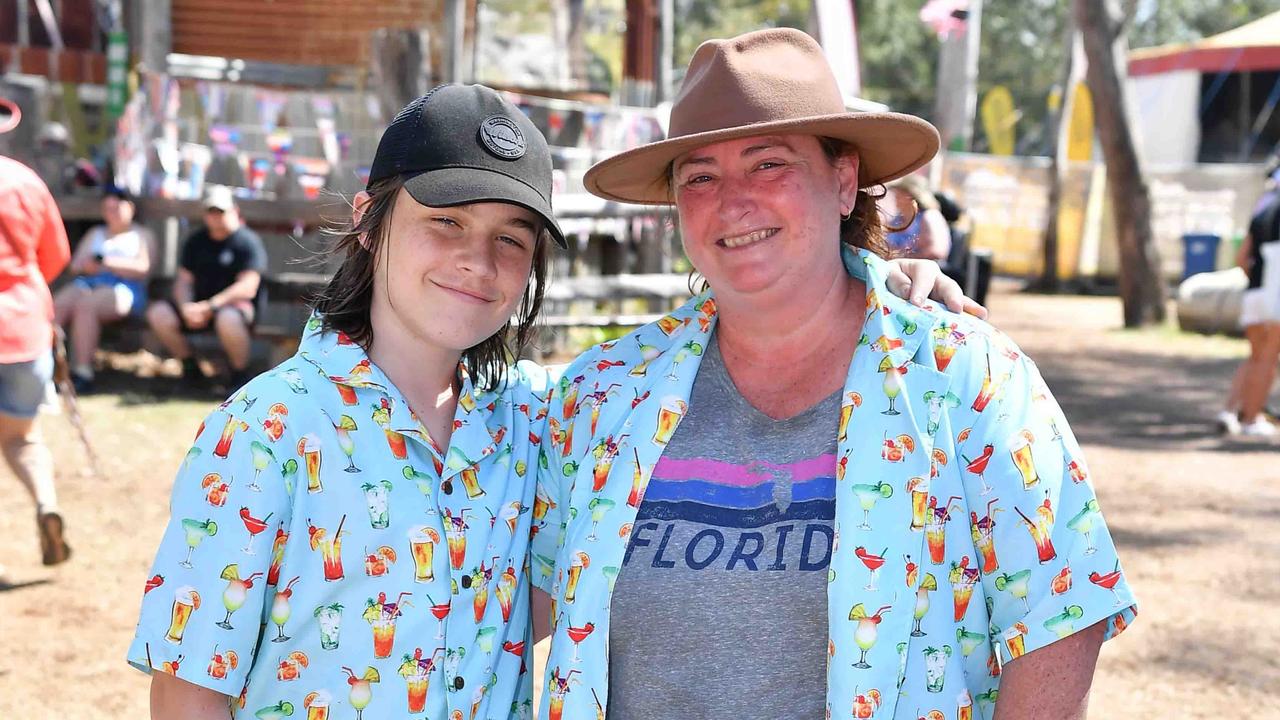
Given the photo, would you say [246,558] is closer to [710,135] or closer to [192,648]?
[192,648]

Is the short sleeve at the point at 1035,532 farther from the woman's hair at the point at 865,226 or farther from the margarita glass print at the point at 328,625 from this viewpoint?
the margarita glass print at the point at 328,625

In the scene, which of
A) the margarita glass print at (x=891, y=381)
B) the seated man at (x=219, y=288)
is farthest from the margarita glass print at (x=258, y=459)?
the seated man at (x=219, y=288)

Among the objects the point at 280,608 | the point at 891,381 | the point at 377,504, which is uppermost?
the point at 891,381

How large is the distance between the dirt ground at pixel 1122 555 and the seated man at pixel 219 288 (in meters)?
0.49

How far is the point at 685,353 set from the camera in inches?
101

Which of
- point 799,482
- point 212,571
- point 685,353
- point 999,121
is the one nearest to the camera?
point 212,571

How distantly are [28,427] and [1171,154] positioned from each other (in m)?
24.3

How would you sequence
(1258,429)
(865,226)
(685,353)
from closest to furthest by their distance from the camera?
1. (685,353)
2. (865,226)
3. (1258,429)

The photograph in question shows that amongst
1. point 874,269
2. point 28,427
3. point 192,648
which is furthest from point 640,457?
point 28,427

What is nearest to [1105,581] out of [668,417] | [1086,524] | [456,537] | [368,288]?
[1086,524]

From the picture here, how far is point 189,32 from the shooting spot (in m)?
13.0

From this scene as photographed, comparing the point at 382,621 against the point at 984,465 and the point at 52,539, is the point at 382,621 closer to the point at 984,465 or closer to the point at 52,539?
the point at 984,465

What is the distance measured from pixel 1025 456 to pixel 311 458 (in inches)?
45.6

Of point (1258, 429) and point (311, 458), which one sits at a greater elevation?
point (311, 458)
